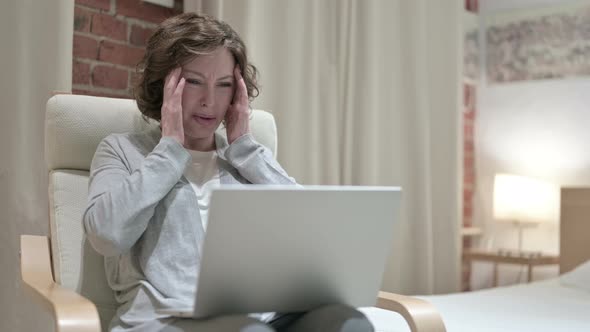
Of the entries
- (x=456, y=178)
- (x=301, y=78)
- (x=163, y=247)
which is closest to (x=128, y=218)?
(x=163, y=247)

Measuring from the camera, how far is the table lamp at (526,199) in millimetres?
Result: 3625

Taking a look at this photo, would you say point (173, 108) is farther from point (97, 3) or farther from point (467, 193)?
point (467, 193)

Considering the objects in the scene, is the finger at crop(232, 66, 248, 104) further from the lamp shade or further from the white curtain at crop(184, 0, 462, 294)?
the lamp shade

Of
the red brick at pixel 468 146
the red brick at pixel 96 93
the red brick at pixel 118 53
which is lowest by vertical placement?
the red brick at pixel 468 146

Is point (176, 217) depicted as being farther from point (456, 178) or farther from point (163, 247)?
point (456, 178)

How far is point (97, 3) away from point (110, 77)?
0.81ft

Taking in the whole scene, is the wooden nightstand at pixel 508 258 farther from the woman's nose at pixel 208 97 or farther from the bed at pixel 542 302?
the woman's nose at pixel 208 97

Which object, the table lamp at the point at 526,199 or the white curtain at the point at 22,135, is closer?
the white curtain at the point at 22,135

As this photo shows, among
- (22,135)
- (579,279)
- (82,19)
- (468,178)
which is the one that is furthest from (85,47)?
(468,178)

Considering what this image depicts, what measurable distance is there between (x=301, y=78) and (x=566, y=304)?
1.34 m

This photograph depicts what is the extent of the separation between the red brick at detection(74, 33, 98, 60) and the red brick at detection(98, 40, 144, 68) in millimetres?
24

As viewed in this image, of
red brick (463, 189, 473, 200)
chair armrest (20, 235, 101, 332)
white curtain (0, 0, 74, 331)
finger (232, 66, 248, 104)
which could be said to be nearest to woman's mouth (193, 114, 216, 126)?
finger (232, 66, 248, 104)

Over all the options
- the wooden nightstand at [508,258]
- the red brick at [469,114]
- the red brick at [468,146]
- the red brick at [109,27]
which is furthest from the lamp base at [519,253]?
the red brick at [109,27]

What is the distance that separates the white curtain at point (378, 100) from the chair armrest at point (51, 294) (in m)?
1.16
